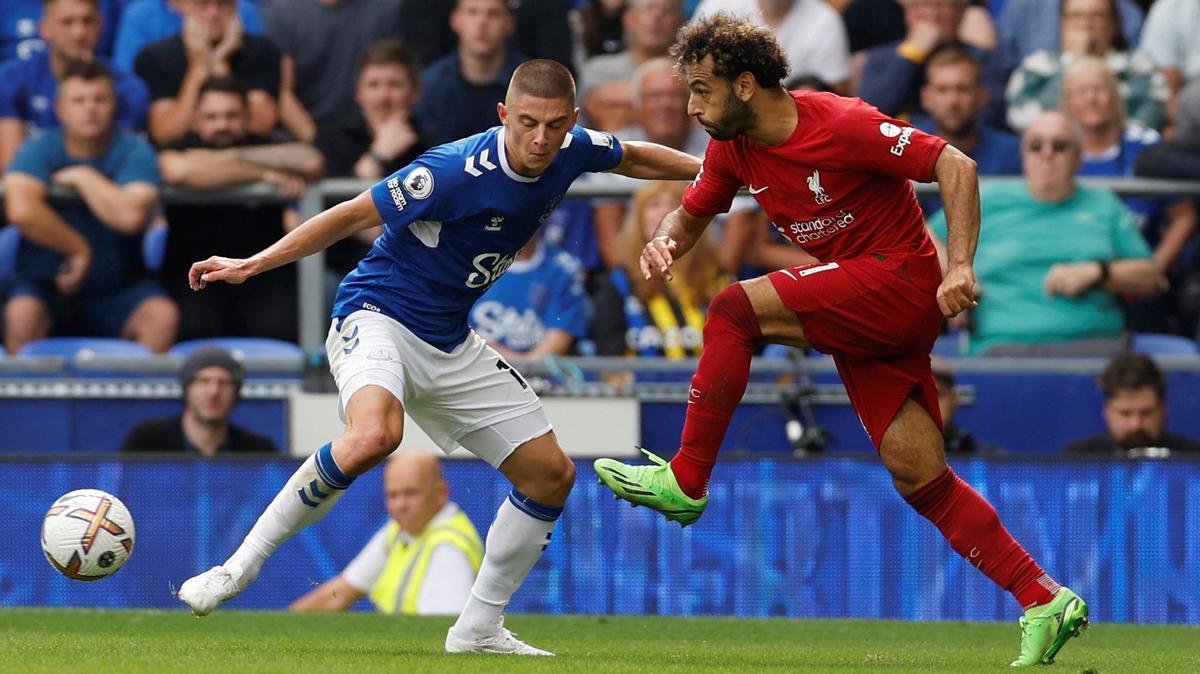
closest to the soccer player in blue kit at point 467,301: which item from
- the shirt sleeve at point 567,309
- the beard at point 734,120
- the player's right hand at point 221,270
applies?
the player's right hand at point 221,270

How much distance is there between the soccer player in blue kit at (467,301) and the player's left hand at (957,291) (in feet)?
5.53

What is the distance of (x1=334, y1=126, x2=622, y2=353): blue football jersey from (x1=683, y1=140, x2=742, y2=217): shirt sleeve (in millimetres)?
571

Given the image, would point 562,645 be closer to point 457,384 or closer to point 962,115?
point 457,384

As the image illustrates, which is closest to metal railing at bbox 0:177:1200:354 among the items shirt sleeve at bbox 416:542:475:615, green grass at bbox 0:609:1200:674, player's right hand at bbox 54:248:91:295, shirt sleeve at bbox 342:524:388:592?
player's right hand at bbox 54:248:91:295

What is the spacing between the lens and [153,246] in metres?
13.1

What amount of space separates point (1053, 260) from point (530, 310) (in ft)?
11.1

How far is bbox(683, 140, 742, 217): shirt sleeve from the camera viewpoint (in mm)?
7469

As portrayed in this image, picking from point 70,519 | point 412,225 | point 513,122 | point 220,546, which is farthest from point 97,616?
point 513,122

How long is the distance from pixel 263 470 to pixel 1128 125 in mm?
6264

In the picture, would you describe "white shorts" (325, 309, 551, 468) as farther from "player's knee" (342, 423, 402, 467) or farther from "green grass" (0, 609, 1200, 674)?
"green grass" (0, 609, 1200, 674)

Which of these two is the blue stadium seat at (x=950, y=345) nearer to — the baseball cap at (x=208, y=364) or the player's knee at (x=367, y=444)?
the baseball cap at (x=208, y=364)

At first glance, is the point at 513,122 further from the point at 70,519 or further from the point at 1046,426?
the point at 1046,426

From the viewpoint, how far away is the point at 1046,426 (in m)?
12.0

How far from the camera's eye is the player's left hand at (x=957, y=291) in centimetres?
672
